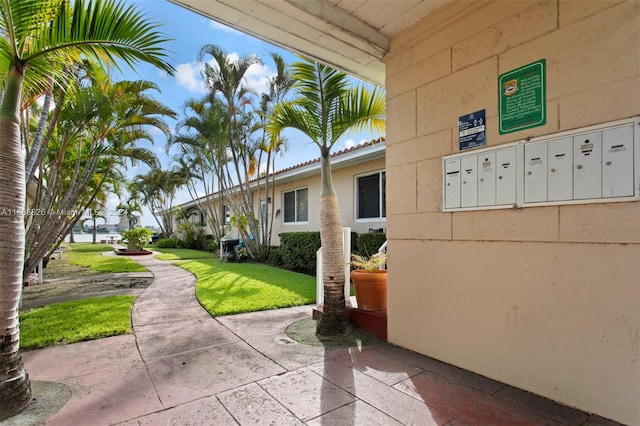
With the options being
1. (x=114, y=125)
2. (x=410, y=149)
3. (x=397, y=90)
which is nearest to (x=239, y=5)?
(x=397, y=90)

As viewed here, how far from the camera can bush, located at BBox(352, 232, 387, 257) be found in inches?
288

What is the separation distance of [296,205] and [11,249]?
1007 cm

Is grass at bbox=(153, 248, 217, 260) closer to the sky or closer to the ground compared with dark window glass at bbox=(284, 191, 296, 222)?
closer to the ground

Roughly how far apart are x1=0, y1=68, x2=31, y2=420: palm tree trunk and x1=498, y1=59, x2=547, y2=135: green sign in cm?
392

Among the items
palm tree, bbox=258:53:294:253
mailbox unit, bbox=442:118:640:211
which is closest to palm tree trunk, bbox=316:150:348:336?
mailbox unit, bbox=442:118:640:211

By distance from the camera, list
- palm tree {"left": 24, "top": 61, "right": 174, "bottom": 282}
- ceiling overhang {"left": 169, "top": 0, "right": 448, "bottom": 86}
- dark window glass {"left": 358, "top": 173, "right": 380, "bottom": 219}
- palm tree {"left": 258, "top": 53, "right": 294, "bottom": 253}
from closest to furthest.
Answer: ceiling overhang {"left": 169, "top": 0, "right": 448, "bottom": 86}, palm tree {"left": 24, "top": 61, "right": 174, "bottom": 282}, dark window glass {"left": 358, "top": 173, "right": 380, "bottom": 219}, palm tree {"left": 258, "top": 53, "right": 294, "bottom": 253}

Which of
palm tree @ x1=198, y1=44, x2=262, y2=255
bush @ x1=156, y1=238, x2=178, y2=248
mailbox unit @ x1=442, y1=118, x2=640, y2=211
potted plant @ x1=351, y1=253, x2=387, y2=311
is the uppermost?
palm tree @ x1=198, y1=44, x2=262, y2=255

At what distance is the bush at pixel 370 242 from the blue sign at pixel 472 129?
4.32 meters

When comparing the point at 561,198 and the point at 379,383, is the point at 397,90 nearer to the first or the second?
the point at 561,198

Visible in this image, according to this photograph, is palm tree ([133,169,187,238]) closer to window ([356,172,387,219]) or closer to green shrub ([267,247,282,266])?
green shrub ([267,247,282,266])

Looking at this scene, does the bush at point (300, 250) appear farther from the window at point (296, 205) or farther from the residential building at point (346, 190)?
the window at point (296, 205)

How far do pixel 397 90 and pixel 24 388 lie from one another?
4.35 m

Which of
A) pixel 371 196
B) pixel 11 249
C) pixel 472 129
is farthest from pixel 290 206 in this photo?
pixel 11 249

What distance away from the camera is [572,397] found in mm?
2295
